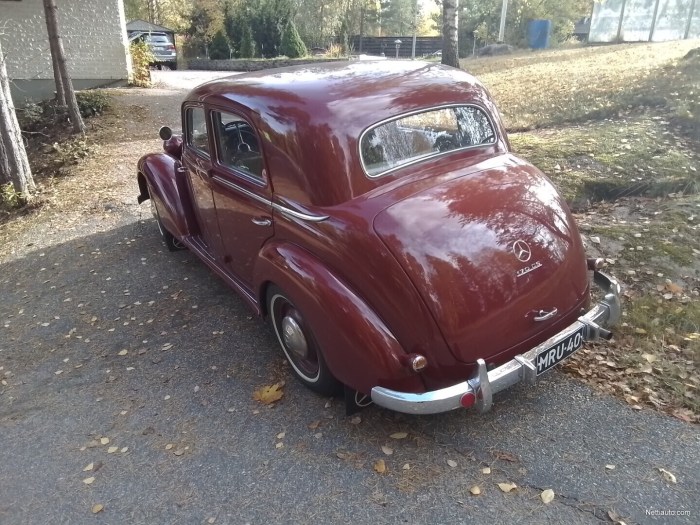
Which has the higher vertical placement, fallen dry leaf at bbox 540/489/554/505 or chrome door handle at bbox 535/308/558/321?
chrome door handle at bbox 535/308/558/321

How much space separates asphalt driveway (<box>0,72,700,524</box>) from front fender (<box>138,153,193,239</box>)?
1.10 m

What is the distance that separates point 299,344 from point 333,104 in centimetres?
143

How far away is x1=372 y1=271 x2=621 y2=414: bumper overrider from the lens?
8.55ft

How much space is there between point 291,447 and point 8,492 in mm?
1551

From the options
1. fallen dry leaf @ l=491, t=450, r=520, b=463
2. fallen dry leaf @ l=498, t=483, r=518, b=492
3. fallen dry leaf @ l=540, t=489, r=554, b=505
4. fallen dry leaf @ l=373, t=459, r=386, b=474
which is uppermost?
fallen dry leaf @ l=540, t=489, r=554, b=505

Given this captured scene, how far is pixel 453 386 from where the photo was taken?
266 centimetres

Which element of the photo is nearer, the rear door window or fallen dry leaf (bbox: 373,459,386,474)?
fallen dry leaf (bbox: 373,459,386,474)

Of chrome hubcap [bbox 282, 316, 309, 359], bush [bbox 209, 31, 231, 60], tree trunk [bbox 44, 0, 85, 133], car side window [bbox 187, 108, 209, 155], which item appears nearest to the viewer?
chrome hubcap [bbox 282, 316, 309, 359]

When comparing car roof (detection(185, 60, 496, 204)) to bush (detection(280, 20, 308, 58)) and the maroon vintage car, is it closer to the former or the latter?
the maroon vintage car

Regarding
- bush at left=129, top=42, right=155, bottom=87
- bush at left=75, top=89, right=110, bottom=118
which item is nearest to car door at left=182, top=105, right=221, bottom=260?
bush at left=75, top=89, right=110, bottom=118

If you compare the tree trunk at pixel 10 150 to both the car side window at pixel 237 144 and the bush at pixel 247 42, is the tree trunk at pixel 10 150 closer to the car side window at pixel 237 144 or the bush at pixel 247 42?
the car side window at pixel 237 144

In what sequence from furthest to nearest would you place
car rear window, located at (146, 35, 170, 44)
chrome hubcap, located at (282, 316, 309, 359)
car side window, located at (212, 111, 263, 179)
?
1. car rear window, located at (146, 35, 170, 44)
2. car side window, located at (212, 111, 263, 179)
3. chrome hubcap, located at (282, 316, 309, 359)

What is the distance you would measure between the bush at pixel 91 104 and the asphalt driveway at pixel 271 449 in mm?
8552

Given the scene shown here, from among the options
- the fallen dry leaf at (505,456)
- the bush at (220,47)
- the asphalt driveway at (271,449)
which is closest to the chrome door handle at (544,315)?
the asphalt driveway at (271,449)
